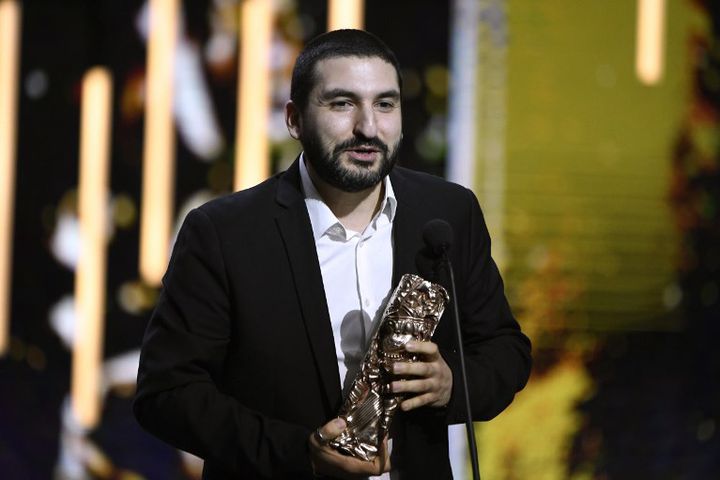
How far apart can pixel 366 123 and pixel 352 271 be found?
29 cm

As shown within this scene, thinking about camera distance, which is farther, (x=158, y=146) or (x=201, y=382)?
(x=158, y=146)

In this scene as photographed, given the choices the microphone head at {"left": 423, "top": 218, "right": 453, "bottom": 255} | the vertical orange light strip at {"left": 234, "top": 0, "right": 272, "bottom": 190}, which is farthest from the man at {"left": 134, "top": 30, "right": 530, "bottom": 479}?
the vertical orange light strip at {"left": 234, "top": 0, "right": 272, "bottom": 190}

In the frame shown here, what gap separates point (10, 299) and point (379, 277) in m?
2.51

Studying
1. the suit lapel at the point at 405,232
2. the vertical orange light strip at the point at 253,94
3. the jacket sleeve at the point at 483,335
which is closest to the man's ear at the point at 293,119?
the suit lapel at the point at 405,232

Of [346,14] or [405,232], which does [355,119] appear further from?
[346,14]

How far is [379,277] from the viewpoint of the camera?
2.10 meters

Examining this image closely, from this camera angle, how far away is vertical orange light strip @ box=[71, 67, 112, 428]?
4.19 metres

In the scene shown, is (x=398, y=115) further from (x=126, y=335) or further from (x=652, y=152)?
(x=652, y=152)

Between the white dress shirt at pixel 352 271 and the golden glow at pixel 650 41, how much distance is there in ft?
9.48

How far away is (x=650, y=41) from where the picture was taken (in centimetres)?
478

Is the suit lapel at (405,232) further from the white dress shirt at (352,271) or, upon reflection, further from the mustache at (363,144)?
the mustache at (363,144)

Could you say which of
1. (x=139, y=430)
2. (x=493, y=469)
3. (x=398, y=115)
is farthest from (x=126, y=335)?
(x=398, y=115)

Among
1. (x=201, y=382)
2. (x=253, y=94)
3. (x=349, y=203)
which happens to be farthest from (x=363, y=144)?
(x=253, y=94)

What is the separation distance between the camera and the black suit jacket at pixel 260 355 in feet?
6.34
